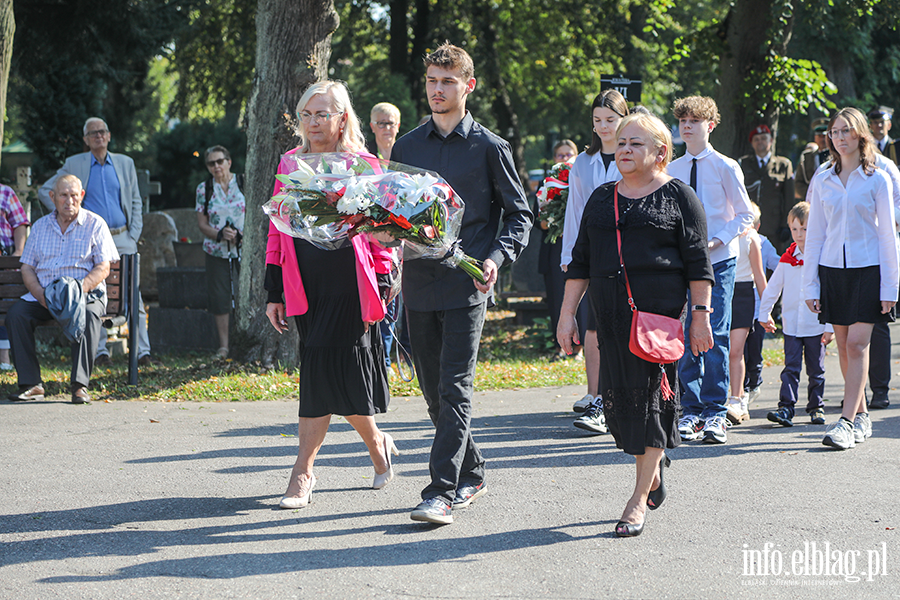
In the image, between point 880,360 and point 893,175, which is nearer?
point 893,175

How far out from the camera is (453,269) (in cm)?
475

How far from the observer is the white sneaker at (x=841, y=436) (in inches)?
244

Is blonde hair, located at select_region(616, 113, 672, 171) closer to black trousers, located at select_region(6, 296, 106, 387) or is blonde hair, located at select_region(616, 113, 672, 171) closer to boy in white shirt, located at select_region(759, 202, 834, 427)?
boy in white shirt, located at select_region(759, 202, 834, 427)

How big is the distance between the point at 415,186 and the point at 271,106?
534 centimetres

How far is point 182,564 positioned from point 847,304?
4.61 meters

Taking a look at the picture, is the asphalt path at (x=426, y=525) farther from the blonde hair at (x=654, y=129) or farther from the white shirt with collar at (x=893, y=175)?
the blonde hair at (x=654, y=129)

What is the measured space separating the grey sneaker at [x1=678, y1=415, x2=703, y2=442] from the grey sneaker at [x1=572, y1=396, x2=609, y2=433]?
547mm

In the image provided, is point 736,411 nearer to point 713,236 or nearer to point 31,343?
point 713,236

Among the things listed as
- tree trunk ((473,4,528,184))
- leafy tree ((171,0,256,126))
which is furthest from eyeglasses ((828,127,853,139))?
leafy tree ((171,0,256,126))

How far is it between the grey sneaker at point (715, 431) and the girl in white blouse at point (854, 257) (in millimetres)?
670

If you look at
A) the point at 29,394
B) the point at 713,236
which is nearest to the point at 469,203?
the point at 713,236

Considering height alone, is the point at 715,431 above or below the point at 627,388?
below

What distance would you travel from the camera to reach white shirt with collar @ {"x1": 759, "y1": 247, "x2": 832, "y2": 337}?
24.1 feet

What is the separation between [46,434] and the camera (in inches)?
271
